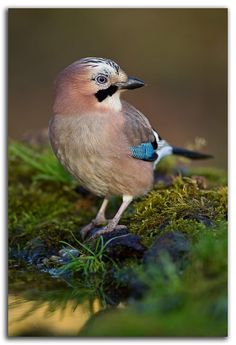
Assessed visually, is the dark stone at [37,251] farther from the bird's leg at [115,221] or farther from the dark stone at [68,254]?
the bird's leg at [115,221]

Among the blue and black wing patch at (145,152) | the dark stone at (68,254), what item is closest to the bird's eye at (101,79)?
the blue and black wing patch at (145,152)

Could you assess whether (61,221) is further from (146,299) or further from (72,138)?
(146,299)

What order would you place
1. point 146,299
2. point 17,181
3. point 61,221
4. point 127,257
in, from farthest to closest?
point 17,181, point 61,221, point 127,257, point 146,299

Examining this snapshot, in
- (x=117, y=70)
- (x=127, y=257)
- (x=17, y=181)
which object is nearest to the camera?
(x=127, y=257)

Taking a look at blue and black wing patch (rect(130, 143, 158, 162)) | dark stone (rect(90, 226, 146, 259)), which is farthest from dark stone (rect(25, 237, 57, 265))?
blue and black wing patch (rect(130, 143, 158, 162))

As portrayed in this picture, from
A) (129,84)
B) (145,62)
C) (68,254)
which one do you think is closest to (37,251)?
(68,254)

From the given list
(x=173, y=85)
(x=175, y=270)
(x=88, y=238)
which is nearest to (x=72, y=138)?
(x=88, y=238)

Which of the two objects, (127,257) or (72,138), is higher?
(72,138)
